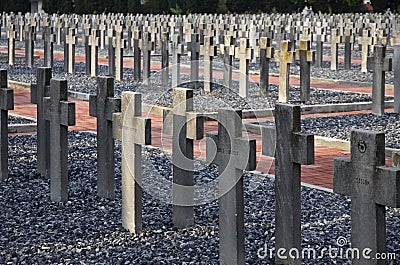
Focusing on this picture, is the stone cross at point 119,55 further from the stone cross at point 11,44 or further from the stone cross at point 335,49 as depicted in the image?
the stone cross at point 335,49

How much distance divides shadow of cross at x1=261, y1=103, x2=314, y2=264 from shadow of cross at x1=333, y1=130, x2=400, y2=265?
55cm

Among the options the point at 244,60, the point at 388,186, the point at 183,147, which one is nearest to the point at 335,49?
the point at 244,60

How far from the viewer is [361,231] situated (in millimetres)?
4699

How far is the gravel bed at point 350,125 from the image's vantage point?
11.3 metres

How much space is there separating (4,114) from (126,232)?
7.20 ft

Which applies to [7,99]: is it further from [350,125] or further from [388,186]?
[350,125]

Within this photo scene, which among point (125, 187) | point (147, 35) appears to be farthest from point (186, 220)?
point (147, 35)

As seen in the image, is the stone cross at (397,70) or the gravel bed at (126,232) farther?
the stone cross at (397,70)

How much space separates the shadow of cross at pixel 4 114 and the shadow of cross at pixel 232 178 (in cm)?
299

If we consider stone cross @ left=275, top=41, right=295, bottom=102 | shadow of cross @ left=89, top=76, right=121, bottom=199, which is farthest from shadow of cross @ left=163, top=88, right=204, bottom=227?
stone cross @ left=275, top=41, right=295, bottom=102

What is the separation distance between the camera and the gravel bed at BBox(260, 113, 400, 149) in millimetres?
11289

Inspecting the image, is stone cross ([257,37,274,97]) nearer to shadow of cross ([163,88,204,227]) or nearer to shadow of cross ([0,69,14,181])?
shadow of cross ([0,69,14,181])

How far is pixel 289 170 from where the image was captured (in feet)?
17.7

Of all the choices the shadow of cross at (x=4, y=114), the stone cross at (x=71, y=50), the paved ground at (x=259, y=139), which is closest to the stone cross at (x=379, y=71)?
the paved ground at (x=259, y=139)
